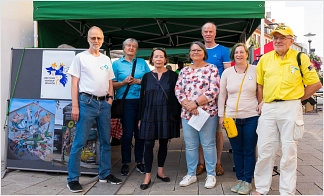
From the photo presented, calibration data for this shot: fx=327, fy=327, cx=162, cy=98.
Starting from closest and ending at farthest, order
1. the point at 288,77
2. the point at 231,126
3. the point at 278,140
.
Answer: the point at 288,77 < the point at 278,140 < the point at 231,126

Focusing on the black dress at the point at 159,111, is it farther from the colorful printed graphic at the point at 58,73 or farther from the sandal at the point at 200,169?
the colorful printed graphic at the point at 58,73

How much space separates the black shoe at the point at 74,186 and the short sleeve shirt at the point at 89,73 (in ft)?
3.46

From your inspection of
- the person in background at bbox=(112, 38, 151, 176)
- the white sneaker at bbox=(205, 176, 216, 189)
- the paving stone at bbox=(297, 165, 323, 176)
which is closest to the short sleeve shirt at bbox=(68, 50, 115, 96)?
the person in background at bbox=(112, 38, 151, 176)

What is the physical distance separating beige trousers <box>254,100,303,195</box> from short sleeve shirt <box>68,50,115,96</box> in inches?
71.2

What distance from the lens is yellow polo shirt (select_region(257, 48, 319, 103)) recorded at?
313 cm

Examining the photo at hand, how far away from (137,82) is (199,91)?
3.00ft

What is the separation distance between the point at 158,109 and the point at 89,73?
0.89 metres

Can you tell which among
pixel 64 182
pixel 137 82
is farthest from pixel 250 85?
pixel 64 182

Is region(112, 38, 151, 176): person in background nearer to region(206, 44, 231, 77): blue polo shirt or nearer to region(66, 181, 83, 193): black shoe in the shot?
region(66, 181, 83, 193): black shoe

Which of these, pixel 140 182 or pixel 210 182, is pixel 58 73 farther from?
pixel 210 182

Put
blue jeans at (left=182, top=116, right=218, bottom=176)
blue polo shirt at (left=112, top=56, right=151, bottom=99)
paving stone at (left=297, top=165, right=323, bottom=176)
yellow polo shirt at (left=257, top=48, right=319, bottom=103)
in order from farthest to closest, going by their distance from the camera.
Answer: paving stone at (left=297, top=165, right=323, bottom=176) → blue polo shirt at (left=112, top=56, right=151, bottom=99) → blue jeans at (left=182, top=116, right=218, bottom=176) → yellow polo shirt at (left=257, top=48, right=319, bottom=103)

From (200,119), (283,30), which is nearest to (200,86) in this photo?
(200,119)

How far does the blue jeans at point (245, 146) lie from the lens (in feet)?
11.6

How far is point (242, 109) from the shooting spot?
3.54 metres
